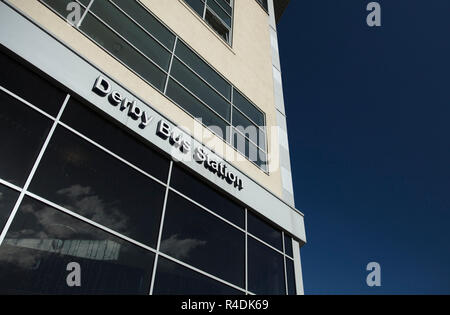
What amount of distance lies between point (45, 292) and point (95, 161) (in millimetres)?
2586

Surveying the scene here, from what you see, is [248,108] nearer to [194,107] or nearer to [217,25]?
[194,107]

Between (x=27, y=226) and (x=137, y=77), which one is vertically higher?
(x=137, y=77)

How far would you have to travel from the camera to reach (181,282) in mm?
6633

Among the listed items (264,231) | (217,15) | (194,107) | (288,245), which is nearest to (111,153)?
(194,107)

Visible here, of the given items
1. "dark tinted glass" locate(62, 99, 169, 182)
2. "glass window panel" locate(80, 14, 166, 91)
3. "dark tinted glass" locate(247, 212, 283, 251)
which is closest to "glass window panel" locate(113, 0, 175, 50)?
"glass window panel" locate(80, 14, 166, 91)

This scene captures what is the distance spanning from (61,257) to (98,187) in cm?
153

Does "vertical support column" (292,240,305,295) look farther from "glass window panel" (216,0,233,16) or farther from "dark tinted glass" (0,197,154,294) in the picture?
"glass window panel" (216,0,233,16)

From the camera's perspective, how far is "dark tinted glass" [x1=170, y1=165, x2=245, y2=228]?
7.98 m

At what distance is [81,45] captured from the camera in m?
7.60
